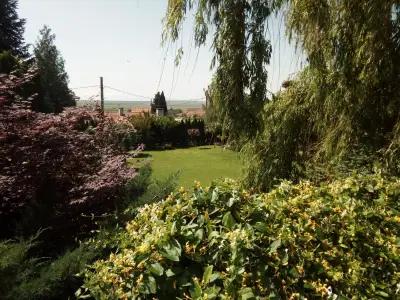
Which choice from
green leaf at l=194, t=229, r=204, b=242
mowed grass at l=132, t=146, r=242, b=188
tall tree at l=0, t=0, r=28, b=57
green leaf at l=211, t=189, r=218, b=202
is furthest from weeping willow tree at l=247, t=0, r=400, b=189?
tall tree at l=0, t=0, r=28, b=57

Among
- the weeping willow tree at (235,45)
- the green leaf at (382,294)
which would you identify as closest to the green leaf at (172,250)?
the green leaf at (382,294)

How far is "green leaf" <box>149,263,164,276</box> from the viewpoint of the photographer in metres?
2.01

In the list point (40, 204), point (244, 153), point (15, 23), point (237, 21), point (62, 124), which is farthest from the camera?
point (15, 23)

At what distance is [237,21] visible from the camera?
428 cm

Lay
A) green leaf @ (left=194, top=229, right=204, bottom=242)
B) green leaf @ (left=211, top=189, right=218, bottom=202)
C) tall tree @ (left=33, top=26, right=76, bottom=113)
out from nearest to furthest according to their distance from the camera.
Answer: green leaf @ (left=194, top=229, right=204, bottom=242) < green leaf @ (left=211, top=189, right=218, bottom=202) < tall tree @ (left=33, top=26, right=76, bottom=113)

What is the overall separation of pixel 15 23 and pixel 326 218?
3572 cm

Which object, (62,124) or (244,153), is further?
(244,153)

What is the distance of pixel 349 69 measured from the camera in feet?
14.6

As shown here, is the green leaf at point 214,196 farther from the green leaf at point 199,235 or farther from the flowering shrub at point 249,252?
the green leaf at point 199,235

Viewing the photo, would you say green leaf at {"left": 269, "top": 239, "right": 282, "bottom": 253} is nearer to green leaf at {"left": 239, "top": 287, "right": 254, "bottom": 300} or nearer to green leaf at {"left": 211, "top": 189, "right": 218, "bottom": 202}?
green leaf at {"left": 239, "top": 287, "right": 254, "bottom": 300}

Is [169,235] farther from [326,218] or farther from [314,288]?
[326,218]

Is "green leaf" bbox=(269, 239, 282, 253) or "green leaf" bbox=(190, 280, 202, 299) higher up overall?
"green leaf" bbox=(269, 239, 282, 253)

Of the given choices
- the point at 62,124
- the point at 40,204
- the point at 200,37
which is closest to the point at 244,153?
the point at 200,37

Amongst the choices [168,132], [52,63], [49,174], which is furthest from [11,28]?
[49,174]
